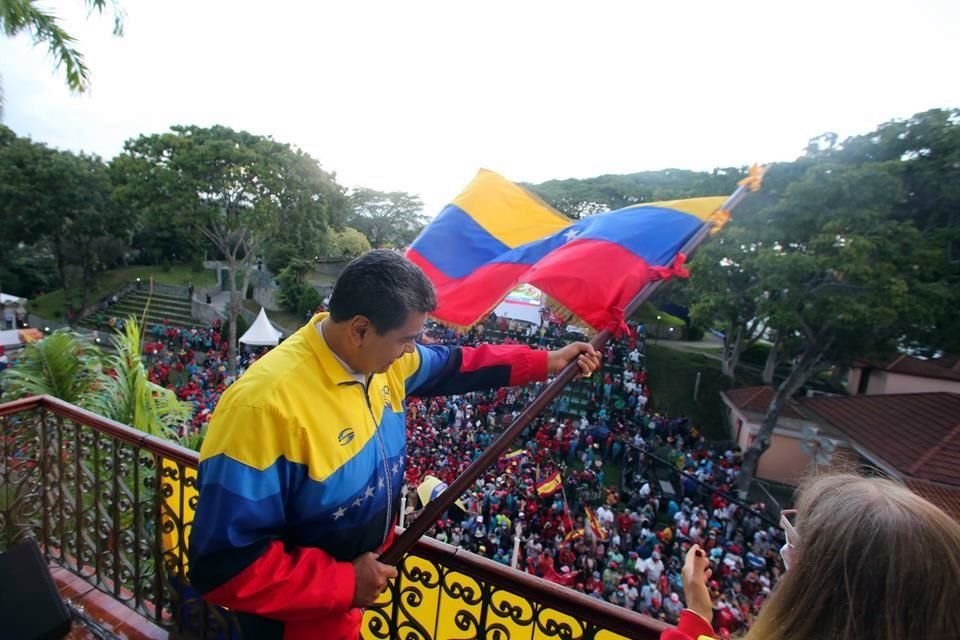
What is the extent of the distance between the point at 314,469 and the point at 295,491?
0.08m

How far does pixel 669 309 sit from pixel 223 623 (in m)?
31.0

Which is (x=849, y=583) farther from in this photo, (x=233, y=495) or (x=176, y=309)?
(x=176, y=309)

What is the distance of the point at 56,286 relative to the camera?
27797mm

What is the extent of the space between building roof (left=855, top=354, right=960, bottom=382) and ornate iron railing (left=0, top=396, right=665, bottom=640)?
59.6ft

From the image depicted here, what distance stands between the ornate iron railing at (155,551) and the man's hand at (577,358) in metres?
0.85

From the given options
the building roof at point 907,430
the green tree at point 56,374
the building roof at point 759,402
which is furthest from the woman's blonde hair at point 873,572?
the building roof at point 759,402

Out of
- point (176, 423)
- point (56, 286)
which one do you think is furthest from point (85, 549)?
point (56, 286)

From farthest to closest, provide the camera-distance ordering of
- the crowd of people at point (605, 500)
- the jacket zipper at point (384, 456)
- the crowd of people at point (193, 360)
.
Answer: the crowd of people at point (193, 360) < the crowd of people at point (605, 500) < the jacket zipper at point (384, 456)

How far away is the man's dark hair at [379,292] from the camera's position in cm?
142

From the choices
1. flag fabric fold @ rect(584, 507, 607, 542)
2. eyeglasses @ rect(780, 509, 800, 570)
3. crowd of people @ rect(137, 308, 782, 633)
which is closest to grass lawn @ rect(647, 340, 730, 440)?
crowd of people @ rect(137, 308, 782, 633)

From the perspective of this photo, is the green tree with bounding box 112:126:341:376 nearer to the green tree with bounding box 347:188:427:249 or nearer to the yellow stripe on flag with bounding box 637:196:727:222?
the yellow stripe on flag with bounding box 637:196:727:222

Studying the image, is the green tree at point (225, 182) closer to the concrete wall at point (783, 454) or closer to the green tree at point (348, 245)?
the green tree at point (348, 245)

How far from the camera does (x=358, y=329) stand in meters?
1.44

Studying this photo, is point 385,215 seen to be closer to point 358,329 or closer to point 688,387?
point 688,387
